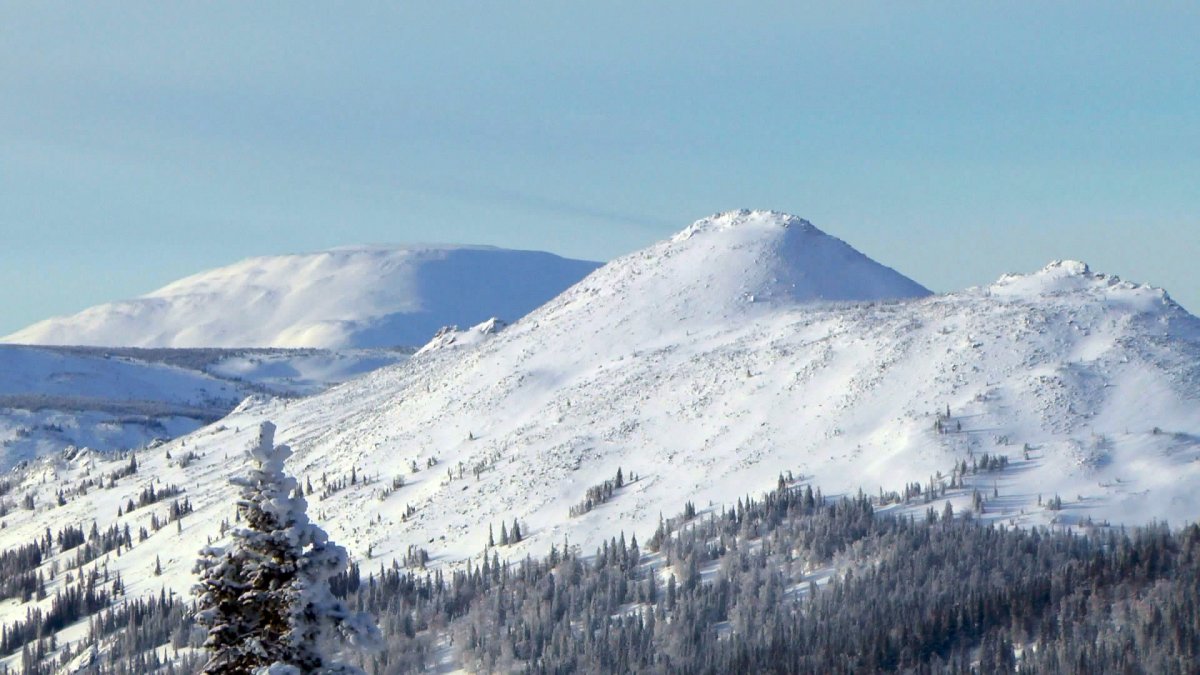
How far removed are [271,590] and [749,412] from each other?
67307mm

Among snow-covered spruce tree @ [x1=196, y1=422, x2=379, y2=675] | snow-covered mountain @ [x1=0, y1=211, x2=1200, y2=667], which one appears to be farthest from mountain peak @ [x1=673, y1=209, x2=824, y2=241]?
snow-covered spruce tree @ [x1=196, y1=422, x2=379, y2=675]

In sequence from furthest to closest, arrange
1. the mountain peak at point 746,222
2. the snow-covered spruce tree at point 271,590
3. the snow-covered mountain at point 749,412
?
the mountain peak at point 746,222
the snow-covered mountain at point 749,412
the snow-covered spruce tree at point 271,590

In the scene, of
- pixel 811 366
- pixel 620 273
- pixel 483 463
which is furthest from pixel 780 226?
pixel 483 463

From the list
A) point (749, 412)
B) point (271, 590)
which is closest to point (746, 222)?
point (749, 412)

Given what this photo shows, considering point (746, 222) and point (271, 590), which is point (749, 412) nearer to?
point (746, 222)

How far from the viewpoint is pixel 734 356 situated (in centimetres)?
9788

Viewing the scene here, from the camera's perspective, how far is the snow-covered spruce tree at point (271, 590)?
21781 millimetres

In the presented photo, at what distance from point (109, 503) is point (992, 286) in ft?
244

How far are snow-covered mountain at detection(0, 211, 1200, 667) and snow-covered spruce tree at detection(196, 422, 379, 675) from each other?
5065cm

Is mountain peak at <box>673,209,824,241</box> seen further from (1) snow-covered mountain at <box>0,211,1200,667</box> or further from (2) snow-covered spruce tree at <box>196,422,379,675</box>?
(2) snow-covered spruce tree at <box>196,422,379,675</box>

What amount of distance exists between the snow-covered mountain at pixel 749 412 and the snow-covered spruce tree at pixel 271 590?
50.7 meters

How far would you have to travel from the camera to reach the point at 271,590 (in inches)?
868

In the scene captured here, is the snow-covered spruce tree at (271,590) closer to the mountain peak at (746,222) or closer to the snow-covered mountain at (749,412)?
the snow-covered mountain at (749,412)

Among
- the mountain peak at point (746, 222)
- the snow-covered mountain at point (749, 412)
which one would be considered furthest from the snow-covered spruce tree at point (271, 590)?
the mountain peak at point (746, 222)
